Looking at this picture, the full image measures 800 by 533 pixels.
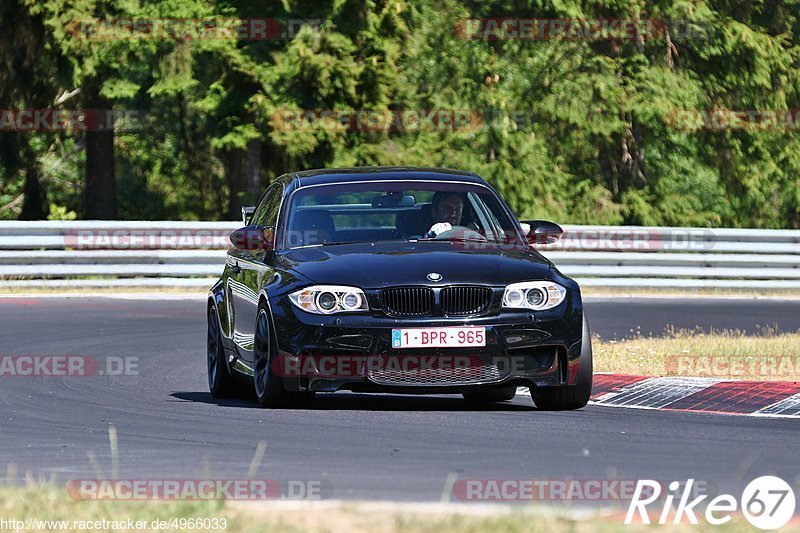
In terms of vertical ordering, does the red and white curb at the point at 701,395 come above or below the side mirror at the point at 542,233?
below

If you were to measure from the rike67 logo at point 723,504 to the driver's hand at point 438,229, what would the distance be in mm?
4261

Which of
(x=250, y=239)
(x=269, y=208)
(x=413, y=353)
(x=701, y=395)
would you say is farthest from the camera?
(x=269, y=208)

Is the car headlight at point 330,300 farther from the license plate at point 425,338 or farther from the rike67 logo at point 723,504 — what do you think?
the rike67 logo at point 723,504

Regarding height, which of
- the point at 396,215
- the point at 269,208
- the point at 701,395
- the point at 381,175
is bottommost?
the point at 701,395

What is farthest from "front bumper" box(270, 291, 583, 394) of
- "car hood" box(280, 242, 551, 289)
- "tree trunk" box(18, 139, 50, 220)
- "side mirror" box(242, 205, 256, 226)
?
"tree trunk" box(18, 139, 50, 220)

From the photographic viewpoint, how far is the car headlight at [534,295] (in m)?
10.2

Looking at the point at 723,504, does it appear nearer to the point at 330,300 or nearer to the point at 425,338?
the point at 425,338

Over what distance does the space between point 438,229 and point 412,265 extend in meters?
1.17

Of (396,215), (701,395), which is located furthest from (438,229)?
(701,395)

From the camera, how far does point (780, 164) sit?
3975 cm

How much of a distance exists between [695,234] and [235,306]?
49.8 ft

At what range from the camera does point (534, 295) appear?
1030cm

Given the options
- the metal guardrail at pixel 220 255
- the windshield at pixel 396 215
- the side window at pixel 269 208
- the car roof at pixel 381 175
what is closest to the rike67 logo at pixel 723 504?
the windshield at pixel 396 215

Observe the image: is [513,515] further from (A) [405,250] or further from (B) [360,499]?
(A) [405,250]
